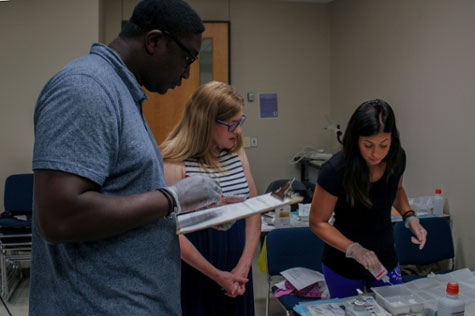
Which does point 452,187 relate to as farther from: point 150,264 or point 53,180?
point 53,180

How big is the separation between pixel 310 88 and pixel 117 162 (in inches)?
185

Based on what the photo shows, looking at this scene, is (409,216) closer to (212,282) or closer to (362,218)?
(362,218)

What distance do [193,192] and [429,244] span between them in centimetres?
260

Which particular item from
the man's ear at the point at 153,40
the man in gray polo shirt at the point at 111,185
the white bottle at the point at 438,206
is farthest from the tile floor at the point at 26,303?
the man's ear at the point at 153,40

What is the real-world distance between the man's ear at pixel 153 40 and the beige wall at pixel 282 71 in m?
4.21

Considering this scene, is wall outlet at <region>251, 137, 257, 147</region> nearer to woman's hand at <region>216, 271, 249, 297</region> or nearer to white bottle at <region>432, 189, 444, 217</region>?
white bottle at <region>432, 189, 444, 217</region>

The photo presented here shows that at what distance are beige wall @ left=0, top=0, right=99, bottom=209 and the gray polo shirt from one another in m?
3.42

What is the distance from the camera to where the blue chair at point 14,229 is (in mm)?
3529

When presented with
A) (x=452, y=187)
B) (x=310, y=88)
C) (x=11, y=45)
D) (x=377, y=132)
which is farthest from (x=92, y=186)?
(x=310, y=88)

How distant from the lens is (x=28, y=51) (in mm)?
3889

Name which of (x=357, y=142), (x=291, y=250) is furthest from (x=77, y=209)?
(x=291, y=250)

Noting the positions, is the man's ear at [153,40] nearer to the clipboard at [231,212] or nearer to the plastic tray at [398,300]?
the clipboard at [231,212]

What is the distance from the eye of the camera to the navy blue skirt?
1644 mm

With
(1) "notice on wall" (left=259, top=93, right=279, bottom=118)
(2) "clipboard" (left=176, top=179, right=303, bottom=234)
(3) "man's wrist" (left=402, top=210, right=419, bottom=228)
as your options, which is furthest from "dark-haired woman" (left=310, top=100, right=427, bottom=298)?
(1) "notice on wall" (left=259, top=93, right=279, bottom=118)
